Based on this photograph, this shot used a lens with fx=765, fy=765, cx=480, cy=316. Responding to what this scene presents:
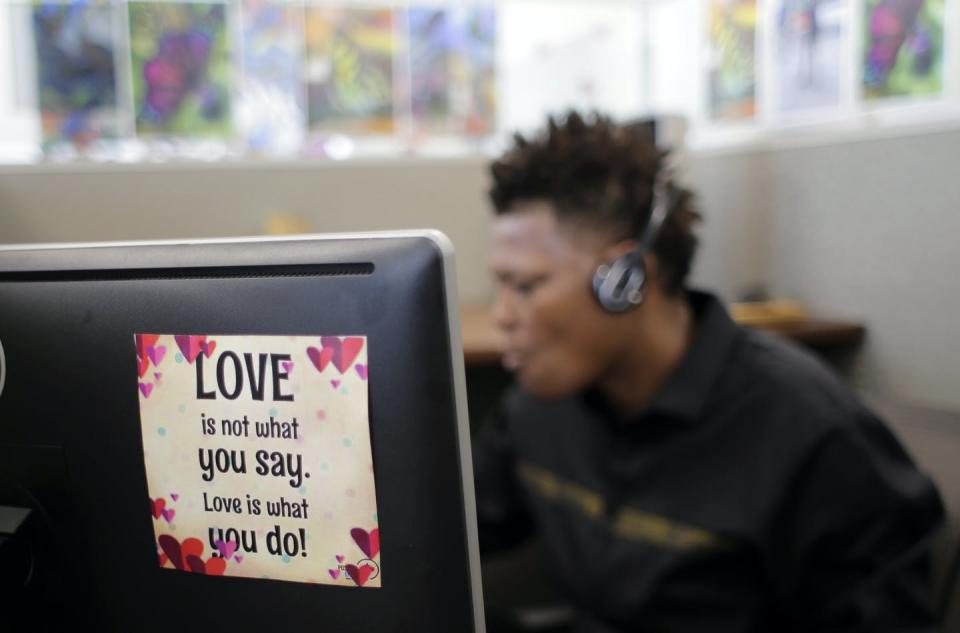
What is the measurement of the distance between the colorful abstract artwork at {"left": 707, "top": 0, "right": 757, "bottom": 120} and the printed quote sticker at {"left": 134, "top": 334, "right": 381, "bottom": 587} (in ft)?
5.11

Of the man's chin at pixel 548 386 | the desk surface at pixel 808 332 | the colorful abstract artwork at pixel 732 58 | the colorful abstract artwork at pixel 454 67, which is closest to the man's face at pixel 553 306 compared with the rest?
the man's chin at pixel 548 386

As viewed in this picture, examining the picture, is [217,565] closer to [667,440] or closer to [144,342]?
[144,342]

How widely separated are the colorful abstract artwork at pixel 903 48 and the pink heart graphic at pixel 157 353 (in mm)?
1257

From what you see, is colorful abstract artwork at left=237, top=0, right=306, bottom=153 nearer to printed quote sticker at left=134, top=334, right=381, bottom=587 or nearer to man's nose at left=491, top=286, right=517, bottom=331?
man's nose at left=491, top=286, right=517, bottom=331

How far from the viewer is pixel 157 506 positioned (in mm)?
390

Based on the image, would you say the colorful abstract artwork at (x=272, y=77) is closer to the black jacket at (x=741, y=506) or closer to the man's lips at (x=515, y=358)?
the man's lips at (x=515, y=358)

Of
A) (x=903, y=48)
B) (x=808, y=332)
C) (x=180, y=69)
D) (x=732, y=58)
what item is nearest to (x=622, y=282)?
(x=808, y=332)

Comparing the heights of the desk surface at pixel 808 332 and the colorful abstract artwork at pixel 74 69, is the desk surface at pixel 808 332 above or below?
below

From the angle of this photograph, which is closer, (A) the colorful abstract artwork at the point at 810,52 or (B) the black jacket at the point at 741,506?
(B) the black jacket at the point at 741,506

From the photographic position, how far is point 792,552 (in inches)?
30.4

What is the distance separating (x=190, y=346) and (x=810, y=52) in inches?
57.8

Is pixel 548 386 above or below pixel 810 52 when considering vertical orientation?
below

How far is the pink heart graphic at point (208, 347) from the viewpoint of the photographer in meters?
0.38

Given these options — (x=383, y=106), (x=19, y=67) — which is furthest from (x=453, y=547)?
(x=383, y=106)
